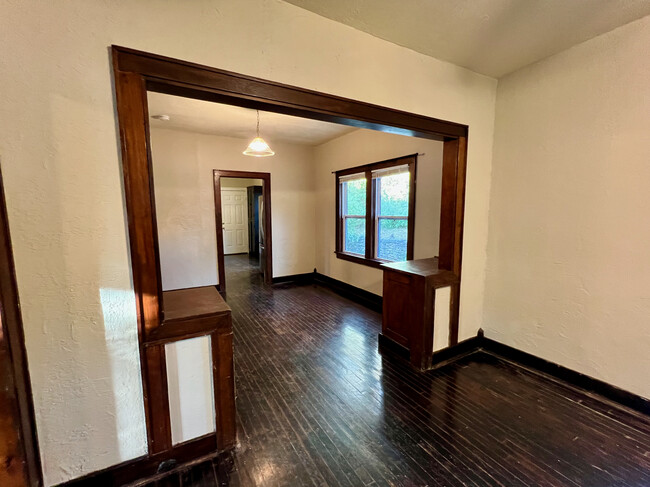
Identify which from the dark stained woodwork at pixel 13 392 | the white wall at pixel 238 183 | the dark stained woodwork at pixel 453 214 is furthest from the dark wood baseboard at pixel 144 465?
the white wall at pixel 238 183

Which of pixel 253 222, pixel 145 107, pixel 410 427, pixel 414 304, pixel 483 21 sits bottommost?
pixel 410 427

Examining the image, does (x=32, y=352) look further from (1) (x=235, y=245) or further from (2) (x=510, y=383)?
(1) (x=235, y=245)

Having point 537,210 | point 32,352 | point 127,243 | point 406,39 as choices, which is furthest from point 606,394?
point 32,352

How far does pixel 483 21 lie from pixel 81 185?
2.52m

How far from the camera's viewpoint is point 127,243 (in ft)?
4.53

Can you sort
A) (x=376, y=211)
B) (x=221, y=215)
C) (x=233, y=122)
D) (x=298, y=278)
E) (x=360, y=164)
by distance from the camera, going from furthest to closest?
1. (x=298, y=278)
2. (x=221, y=215)
3. (x=360, y=164)
4. (x=376, y=211)
5. (x=233, y=122)

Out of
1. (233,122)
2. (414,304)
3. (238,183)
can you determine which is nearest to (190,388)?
(414,304)

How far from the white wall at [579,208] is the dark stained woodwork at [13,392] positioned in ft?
11.1

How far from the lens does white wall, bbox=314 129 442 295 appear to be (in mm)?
3338

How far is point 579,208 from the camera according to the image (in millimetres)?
2189

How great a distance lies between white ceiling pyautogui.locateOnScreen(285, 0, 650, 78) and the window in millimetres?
1535

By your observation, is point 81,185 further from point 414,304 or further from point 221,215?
point 221,215

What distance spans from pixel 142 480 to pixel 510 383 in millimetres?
2676

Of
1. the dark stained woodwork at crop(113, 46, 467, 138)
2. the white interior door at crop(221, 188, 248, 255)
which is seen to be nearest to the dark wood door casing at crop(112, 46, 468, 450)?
the dark stained woodwork at crop(113, 46, 467, 138)
